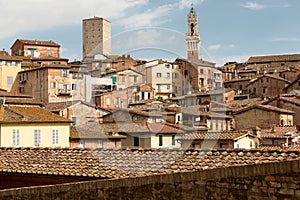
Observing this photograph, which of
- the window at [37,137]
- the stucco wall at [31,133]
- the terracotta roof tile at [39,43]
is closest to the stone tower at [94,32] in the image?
the terracotta roof tile at [39,43]

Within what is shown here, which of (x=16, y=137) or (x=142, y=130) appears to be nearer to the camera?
(x=16, y=137)

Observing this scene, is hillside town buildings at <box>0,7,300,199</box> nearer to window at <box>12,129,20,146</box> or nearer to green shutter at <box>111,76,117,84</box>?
window at <box>12,129,20,146</box>

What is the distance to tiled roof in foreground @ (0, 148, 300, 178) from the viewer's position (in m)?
10.4

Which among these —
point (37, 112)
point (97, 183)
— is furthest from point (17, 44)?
point (97, 183)

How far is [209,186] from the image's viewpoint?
7934 millimetres

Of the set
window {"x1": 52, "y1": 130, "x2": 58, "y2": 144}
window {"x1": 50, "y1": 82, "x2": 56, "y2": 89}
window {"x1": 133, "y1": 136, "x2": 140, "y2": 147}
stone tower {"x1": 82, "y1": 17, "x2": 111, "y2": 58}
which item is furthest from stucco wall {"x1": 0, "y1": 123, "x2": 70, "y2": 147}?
stone tower {"x1": 82, "y1": 17, "x2": 111, "y2": 58}

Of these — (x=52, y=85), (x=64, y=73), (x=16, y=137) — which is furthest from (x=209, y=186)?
(x=64, y=73)

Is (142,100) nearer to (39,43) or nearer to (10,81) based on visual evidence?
(10,81)

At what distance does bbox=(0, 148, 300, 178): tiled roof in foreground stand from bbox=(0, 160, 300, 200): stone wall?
3.55 ft

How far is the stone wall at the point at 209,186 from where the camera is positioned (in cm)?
690

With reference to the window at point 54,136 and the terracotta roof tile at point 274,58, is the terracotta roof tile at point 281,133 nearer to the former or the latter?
the window at point 54,136

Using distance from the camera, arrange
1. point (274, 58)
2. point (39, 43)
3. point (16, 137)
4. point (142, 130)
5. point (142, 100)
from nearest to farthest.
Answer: point (16, 137) → point (142, 130) → point (142, 100) → point (39, 43) → point (274, 58)

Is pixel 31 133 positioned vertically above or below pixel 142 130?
below

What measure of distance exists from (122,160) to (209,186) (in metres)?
4.87
